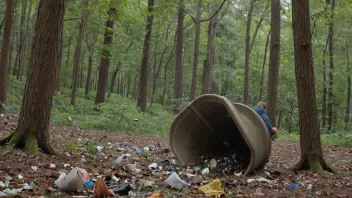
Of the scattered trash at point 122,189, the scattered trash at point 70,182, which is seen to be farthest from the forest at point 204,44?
the scattered trash at point 70,182

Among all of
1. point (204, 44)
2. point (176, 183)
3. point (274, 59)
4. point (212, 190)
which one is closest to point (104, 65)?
point (274, 59)

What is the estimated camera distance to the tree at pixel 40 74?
5359mm

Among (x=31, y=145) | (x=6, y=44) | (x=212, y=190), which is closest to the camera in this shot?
(x=212, y=190)

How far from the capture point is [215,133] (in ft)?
24.0

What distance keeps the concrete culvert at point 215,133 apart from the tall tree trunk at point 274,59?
533 centimetres

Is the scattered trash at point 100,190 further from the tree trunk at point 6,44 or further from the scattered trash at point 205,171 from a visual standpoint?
the tree trunk at point 6,44

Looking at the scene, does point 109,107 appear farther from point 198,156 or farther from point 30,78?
point 30,78

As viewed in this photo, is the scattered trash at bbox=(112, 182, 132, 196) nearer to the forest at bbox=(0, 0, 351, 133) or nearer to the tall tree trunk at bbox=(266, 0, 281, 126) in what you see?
the forest at bbox=(0, 0, 351, 133)

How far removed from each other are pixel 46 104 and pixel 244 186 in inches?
128

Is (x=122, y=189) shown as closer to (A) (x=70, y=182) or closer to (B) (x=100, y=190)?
(B) (x=100, y=190)

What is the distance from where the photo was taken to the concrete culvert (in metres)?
5.73

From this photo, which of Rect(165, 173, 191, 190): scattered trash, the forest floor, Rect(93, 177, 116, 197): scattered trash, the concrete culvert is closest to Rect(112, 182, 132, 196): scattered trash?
the forest floor

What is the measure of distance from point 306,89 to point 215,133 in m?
2.14

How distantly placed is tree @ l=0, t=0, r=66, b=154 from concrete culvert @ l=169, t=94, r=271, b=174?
240 cm
